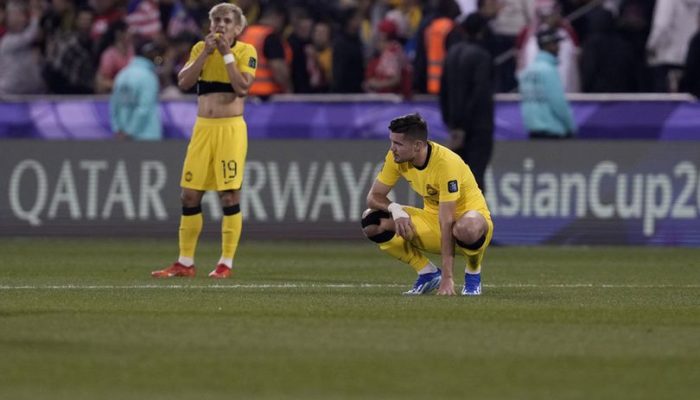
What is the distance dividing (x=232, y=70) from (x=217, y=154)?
0.82m

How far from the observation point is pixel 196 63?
48.9 ft

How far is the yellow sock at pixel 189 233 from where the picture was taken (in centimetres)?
1530

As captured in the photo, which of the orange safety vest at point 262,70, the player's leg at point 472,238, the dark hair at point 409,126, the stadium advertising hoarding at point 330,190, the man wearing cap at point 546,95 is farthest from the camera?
the orange safety vest at point 262,70

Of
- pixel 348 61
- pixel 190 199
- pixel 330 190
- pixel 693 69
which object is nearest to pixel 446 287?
pixel 190 199

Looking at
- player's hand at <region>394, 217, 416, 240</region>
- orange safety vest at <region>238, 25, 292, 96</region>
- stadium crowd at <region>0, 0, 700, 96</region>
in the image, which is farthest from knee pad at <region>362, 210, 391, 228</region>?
orange safety vest at <region>238, 25, 292, 96</region>

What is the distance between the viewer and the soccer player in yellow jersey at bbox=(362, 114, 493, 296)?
492 inches

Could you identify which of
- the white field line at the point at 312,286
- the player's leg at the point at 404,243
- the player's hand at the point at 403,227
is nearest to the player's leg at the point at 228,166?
the white field line at the point at 312,286

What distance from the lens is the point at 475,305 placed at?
11992 mm

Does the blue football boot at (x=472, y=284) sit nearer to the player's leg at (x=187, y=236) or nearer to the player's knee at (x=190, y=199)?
the player's leg at (x=187, y=236)

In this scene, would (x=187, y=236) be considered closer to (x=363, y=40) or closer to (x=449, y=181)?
(x=449, y=181)

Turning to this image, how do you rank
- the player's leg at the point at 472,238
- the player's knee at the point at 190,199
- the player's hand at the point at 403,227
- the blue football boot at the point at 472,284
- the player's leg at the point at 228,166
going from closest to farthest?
the player's leg at the point at 472,238
the player's hand at the point at 403,227
the blue football boot at the point at 472,284
the player's leg at the point at 228,166
the player's knee at the point at 190,199

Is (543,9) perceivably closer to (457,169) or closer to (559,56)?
(559,56)

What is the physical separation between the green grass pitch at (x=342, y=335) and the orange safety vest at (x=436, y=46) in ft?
18.7

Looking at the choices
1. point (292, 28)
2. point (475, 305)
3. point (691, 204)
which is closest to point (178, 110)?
point (292, 28)
